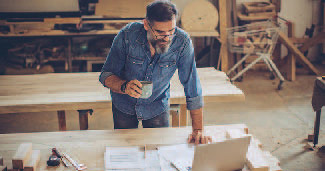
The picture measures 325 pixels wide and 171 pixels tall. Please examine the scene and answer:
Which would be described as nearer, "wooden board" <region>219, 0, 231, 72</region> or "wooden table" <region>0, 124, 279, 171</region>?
"wooden table" <region>0, 124, 279, 171</region>

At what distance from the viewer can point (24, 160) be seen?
1.55 meters

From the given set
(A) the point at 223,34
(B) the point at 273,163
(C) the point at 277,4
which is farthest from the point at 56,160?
(C) the point at 277,4

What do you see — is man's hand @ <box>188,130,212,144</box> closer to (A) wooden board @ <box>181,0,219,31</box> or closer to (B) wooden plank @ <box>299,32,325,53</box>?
(A) wooden board @ <box>181,0,219,31</box>

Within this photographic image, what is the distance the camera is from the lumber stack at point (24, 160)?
154 centimetres

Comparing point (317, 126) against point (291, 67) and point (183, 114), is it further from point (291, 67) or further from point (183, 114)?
point (291, 67)

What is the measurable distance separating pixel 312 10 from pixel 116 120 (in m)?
5.09

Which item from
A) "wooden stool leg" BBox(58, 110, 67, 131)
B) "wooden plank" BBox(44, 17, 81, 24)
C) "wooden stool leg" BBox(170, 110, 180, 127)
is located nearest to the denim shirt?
"wooden stool leg" BBox(170, 110, 180, 127)

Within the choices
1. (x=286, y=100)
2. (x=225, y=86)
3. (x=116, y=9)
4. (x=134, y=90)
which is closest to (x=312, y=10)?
(x=286, y=100)

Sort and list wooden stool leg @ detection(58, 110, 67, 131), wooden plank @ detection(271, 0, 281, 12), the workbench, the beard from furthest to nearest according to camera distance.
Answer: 1. wooden plank @ detection(271, 0, 281, 12)
2. the workbench
3. wooden stool leg @ detection(58, 110, 67, 131)
4. the beard

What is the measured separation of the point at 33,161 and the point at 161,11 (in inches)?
37.4

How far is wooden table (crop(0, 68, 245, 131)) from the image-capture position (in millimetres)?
2568

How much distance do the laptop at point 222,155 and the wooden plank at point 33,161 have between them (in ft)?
2.46

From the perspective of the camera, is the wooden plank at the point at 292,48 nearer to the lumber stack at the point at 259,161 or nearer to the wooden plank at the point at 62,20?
the wooden plank at the point at 62,20

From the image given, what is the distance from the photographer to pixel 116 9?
17.1 feet
